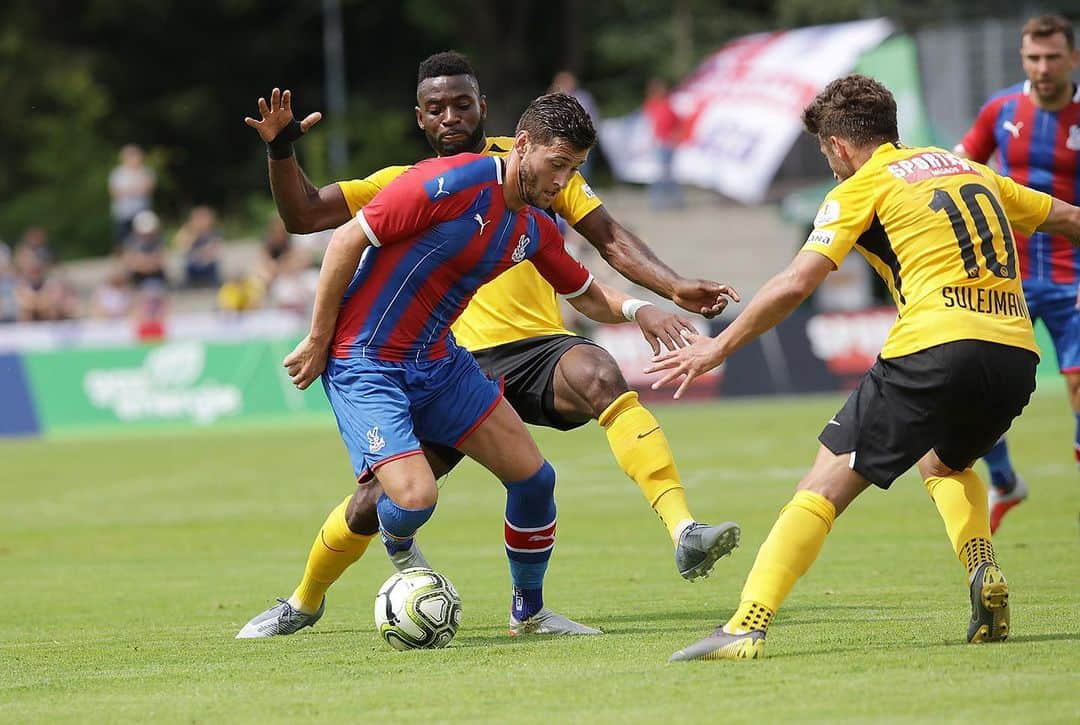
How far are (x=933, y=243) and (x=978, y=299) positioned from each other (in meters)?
0.26

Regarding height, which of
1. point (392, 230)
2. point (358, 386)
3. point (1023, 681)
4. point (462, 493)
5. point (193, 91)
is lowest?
point (462, 493)

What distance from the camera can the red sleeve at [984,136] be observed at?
33.2 feet

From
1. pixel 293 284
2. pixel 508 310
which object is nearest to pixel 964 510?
pixel 508 310

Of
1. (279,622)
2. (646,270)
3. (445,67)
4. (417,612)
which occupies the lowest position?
(279,622)

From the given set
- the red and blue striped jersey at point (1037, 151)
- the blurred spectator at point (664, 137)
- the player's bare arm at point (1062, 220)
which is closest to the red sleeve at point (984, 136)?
the red and blue striped jersey at point (1037, 151)

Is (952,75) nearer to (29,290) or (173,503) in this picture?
(29,290)

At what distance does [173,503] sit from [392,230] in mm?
8222

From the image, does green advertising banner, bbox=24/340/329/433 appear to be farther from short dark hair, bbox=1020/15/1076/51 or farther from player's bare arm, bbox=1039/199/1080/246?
player's bare arm, bbox=1039/199/1080/246

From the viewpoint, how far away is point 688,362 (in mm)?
6148

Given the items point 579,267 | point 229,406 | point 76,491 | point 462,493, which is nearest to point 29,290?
point 229,406

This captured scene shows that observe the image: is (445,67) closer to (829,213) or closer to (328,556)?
(328,556)

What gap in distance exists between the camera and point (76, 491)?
15398 mm

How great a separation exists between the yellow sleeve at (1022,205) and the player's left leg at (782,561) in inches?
47.2

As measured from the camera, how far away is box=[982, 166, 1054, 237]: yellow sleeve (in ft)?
21.3
